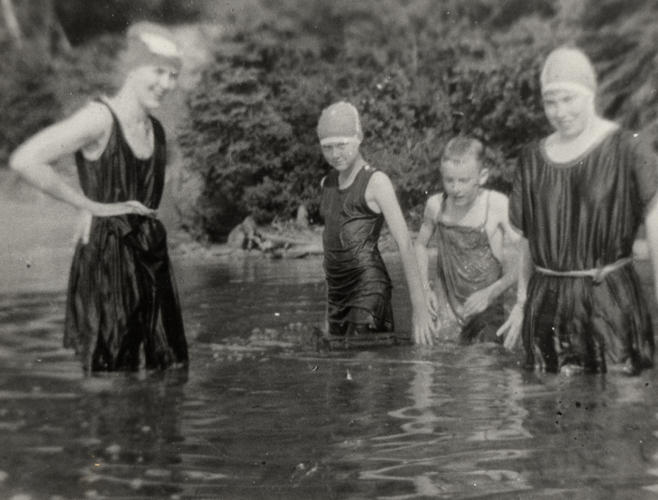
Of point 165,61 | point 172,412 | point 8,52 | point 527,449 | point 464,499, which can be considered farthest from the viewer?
point 8,52

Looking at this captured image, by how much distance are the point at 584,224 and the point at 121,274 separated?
1.28 m

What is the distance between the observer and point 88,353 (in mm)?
3057

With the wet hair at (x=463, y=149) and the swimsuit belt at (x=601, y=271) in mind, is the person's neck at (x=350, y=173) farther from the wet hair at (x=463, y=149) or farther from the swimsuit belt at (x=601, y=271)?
the swimsuit belt at (x=601, y=271)

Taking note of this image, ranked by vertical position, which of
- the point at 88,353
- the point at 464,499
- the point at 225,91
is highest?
the point at 225,91

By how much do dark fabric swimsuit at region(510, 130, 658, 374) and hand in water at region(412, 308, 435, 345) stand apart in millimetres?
428

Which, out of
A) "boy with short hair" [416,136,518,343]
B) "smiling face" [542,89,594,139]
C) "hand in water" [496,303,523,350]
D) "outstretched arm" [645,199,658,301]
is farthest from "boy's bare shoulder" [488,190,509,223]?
"outstretched arm" [645,199,658,301]

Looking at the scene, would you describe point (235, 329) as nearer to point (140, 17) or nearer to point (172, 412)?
point (172, 412)

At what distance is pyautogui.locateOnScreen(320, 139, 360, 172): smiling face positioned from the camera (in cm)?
334

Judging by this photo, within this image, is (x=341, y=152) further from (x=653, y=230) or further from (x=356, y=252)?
(x=653, y=230)

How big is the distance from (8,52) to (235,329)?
1105 mm

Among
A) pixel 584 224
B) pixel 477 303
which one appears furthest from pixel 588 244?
pixel 477 303

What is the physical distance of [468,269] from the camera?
11.2 feet

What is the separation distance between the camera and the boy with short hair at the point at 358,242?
3.37 metres

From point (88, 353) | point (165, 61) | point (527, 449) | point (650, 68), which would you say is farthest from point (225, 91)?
point (527, 449)
